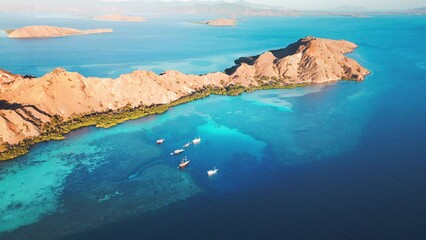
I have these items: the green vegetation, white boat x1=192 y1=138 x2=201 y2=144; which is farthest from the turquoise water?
the green vegetation

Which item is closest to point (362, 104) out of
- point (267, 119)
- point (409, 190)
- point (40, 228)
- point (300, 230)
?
point (267, 119)

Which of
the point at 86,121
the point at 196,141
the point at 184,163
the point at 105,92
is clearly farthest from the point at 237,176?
the point at 105,92

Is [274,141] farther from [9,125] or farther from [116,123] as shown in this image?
[9,125]

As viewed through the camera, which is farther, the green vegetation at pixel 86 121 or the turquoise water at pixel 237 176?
the green vegetation at pixel 86 121

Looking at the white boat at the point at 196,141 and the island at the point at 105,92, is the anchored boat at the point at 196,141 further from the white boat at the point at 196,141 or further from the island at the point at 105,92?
the island at the point at 105,92

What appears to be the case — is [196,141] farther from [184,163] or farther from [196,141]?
[184,163]

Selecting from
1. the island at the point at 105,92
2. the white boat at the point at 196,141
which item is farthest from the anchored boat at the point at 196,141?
the island at the point at 105,92
